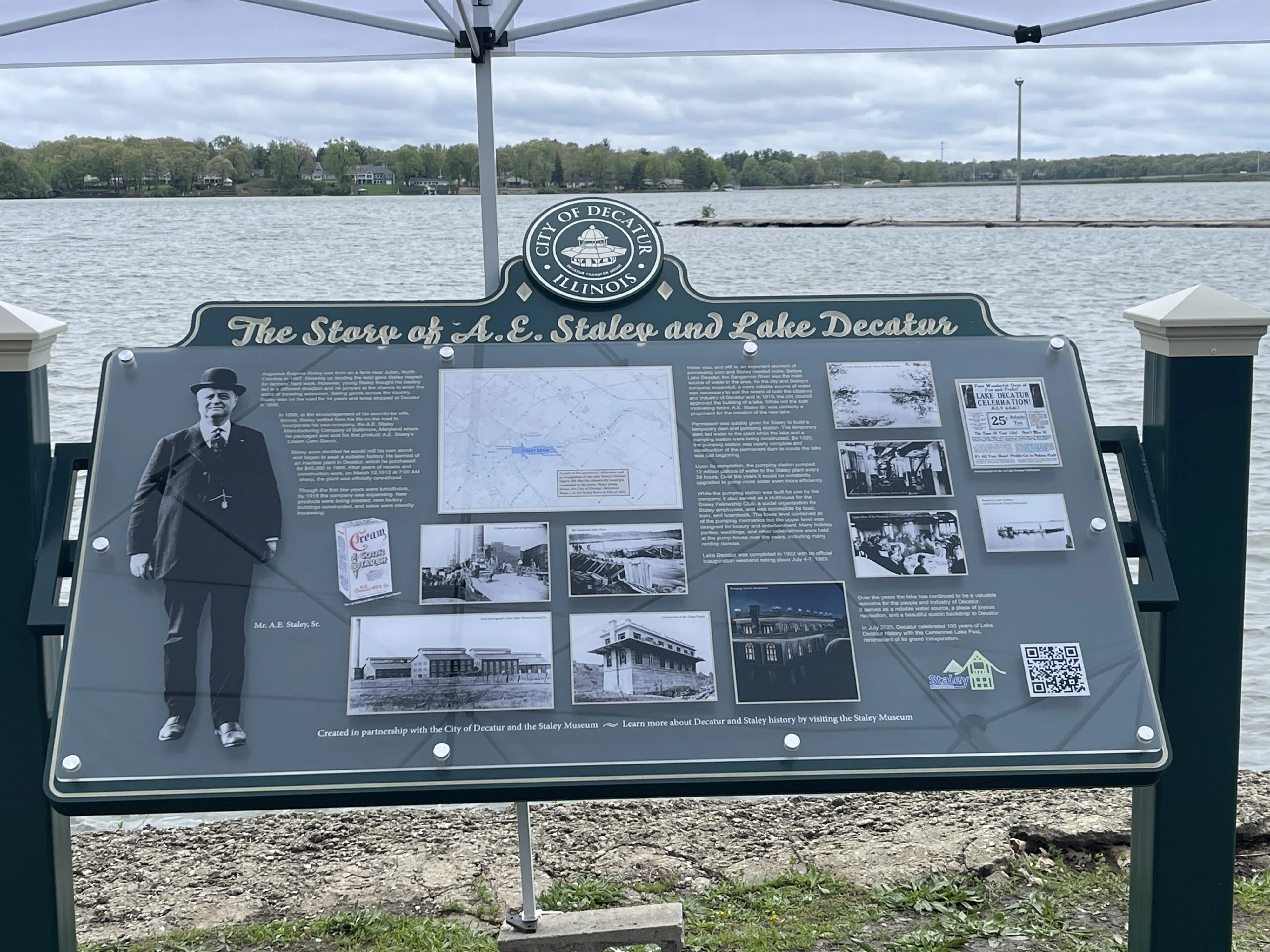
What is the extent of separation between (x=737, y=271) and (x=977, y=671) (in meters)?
33.9

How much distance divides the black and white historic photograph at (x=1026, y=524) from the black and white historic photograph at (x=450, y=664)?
1079mm

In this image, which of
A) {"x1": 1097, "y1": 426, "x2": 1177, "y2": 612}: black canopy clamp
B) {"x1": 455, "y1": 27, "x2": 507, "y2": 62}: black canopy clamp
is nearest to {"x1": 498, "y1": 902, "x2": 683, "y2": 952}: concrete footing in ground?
{"x1": 1097, "y1": 426, "x2": 1177, "y2": 612}: black canopy clamp

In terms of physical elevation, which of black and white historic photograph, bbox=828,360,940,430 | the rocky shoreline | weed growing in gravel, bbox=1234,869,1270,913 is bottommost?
the rocky shoreline

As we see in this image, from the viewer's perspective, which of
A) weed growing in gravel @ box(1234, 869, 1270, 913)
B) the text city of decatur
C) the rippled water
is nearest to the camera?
the text city of decatur

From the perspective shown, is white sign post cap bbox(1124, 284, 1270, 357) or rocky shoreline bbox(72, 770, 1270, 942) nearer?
white sign post cap bbox(1124, 284, 1270, 357)

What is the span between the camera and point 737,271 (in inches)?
1416

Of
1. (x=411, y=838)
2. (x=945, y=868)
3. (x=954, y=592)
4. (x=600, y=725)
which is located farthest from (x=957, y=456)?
(x=411, y=838)

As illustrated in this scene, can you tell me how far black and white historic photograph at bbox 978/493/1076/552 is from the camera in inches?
115

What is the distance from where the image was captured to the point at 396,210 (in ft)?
270

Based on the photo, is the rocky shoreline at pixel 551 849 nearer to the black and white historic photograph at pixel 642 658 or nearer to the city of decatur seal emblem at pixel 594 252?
the black and white historic photograph at pixel 642 658

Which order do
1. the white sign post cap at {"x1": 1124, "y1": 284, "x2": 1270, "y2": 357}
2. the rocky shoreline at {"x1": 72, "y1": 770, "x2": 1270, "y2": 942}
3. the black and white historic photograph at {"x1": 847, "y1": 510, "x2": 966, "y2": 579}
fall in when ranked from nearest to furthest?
the black and white historic photograph at {"x1": 847, "y1": 510, "x2": 966, "y2": 579} < the white sign post cap at {"x1": 1124, "y1": 284, "x2": 1270, "y2": 357} < the rocky shoreline at {"x1": 72, "y1": 770, "x2": 1270, "y2": 942}

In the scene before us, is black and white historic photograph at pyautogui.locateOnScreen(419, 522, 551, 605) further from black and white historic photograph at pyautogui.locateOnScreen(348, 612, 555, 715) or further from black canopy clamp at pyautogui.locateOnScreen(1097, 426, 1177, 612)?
black canopy clamp at pyautogui.locateOnScreen(1097, 426, 1177, 612)

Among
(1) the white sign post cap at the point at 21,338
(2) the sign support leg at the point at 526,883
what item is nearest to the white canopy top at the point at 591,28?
(1) the white sign post cap at the point at 21,338

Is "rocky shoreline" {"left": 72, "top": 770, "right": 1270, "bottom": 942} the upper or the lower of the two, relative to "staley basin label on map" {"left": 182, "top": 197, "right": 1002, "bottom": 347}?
lower
